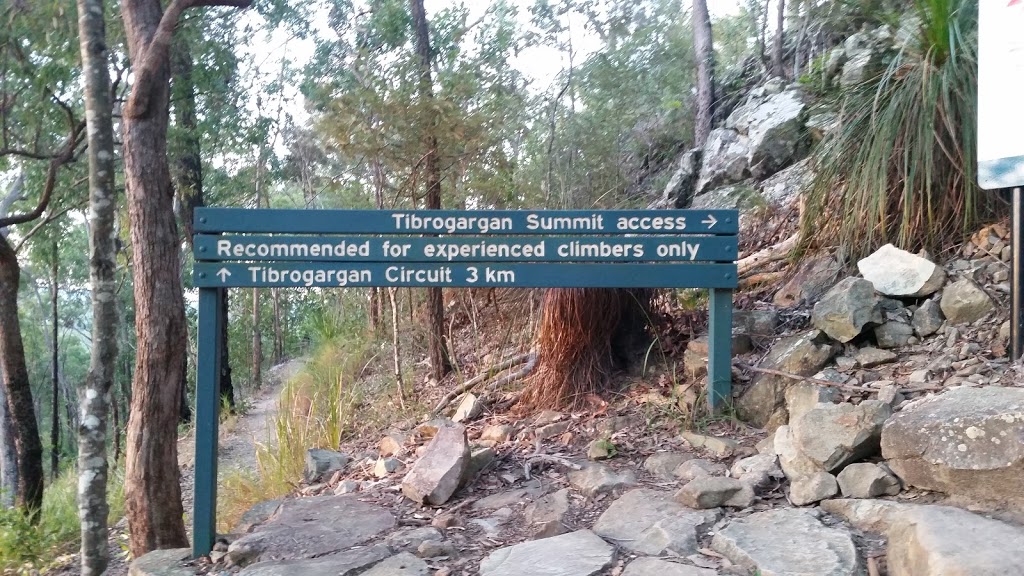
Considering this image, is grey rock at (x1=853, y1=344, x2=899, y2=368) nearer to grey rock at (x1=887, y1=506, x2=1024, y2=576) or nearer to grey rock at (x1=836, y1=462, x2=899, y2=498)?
grey rock at (x1=836, y1=462, x2=899, y2=498)

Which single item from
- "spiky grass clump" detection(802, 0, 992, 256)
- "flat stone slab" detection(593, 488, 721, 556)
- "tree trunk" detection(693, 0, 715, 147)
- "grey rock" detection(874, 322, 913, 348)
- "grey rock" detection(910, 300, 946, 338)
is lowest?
"flat stone slab" detection(593, 488, 721, 556)

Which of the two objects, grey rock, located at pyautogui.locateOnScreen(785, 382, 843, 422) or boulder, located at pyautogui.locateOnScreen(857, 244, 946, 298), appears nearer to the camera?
grey rock, located at pyautogui.locateOnScreen(785, 382, 843, 422)

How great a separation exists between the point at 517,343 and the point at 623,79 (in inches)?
418

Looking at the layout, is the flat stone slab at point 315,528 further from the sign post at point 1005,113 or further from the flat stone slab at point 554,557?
the sign post at point 1005,113

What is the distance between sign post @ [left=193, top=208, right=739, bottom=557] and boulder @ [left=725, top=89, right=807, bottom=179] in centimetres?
668

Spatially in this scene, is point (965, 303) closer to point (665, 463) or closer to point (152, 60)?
point (665, 463)

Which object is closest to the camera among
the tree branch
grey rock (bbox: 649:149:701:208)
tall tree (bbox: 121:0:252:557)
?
the tree branch

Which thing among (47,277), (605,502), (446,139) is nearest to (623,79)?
(446,139)

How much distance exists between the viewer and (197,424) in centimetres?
363

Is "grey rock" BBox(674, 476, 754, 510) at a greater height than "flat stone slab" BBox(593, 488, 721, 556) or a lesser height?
greater

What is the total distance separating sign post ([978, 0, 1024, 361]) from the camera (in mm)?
3734

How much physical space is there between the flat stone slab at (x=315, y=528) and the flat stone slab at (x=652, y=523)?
3.75ft

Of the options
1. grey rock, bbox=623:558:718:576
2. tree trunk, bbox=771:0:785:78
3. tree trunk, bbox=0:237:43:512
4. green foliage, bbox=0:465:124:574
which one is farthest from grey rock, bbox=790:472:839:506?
tree trunk, bbox=771:0:785:78

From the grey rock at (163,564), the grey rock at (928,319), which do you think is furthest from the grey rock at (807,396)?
the grey rock at (163,564)
